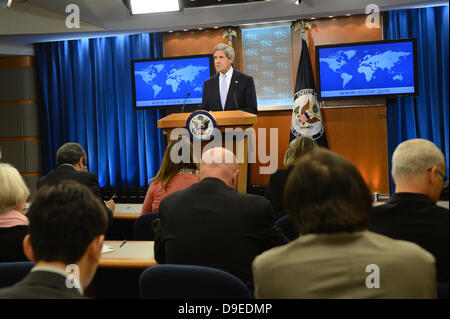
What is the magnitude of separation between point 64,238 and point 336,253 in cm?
74

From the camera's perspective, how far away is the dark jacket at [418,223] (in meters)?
1.69

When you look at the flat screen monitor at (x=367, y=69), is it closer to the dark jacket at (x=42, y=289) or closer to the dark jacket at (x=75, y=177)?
the dark jacket at (x=75, y=177)

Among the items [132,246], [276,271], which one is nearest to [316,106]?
[132,246]

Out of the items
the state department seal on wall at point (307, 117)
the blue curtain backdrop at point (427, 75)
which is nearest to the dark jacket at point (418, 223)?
the state department seal on wall at point (307, 117)

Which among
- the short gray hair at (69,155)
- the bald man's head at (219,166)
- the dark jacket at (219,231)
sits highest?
the short gray hair at (69,155)

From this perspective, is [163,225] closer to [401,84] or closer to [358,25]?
[401,84]

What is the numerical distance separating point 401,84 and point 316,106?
1.14 metres

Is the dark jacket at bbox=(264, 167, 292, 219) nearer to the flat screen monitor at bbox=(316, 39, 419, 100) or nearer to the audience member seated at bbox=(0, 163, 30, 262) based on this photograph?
the audience member seated at bbox=(0, 163, 30, 262)

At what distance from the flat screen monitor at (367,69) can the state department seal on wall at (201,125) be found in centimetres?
250

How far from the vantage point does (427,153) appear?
200 cm

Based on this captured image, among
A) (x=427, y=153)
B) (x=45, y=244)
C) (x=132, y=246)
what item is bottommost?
(x=132, y=246)

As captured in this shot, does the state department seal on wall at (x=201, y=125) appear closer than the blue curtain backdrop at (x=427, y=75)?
Yes

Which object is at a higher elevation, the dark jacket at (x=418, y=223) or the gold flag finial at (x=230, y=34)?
the gold flag finial at (x=230, y=34)

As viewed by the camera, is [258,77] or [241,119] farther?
[258,77]
